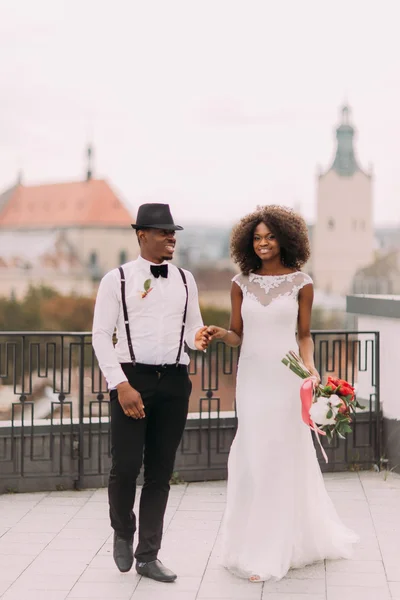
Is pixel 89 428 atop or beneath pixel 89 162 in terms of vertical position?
beneath

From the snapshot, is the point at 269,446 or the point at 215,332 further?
the point at 269,446

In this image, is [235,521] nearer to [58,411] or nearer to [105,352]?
[105,352]

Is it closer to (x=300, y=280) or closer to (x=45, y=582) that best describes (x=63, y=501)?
(x=45, y=582)

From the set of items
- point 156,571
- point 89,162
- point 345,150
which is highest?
point 345,150

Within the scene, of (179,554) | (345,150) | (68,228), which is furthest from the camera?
(68,228)

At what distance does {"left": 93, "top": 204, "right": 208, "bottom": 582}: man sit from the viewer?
147 inches

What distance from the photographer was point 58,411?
6.10 metres

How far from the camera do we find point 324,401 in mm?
3943

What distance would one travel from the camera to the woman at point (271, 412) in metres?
4.06

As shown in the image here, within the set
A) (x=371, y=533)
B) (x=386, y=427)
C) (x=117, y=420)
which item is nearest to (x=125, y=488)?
(x=117, y=420)

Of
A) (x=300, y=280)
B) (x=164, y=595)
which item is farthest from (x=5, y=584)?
(x=300, y=280)

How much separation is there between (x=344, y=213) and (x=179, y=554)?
119 meters

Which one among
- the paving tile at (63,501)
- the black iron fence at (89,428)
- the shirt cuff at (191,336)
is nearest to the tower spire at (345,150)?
the black iron fence at (89,428)

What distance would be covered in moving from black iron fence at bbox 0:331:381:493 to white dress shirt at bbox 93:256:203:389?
1.86 meters
